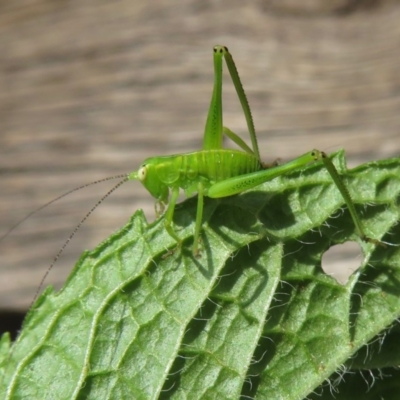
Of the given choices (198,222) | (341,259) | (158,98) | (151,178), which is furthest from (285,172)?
(158,98)

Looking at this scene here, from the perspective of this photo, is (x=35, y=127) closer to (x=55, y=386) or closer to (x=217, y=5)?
(x=217, y=5)

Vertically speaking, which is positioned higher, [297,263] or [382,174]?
[382,174]

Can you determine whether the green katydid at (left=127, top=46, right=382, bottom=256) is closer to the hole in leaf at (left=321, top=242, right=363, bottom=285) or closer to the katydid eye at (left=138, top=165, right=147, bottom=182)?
the katydid eye at (left=138, top=165, right=147, bottom=182)

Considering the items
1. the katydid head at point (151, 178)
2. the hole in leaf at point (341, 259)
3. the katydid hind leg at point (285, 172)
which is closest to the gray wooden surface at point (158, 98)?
the hole in leaf at point (341, 259)

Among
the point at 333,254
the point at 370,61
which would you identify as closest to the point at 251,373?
the point at 333,254

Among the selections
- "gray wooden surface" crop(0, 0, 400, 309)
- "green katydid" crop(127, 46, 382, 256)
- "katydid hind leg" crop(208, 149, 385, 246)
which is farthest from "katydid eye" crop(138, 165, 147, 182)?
"gray wooden surface" crop(0, 0, 400, 309)
